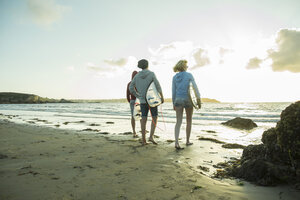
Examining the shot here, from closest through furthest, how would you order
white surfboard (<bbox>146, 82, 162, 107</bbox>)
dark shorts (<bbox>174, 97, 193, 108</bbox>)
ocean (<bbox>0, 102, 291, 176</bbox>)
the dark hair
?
1. ocean (<bbox>0, 102, 291, 176</bbox>)
2. dark shorts (<bbox>174, 97, 193, 108</bbox>)
3. white surfboard (<bbox>146, 82, 162, 107</bbox>)
4. the dark hair

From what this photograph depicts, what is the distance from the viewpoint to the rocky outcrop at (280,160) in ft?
7.83

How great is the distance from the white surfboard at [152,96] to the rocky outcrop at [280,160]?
2625mm

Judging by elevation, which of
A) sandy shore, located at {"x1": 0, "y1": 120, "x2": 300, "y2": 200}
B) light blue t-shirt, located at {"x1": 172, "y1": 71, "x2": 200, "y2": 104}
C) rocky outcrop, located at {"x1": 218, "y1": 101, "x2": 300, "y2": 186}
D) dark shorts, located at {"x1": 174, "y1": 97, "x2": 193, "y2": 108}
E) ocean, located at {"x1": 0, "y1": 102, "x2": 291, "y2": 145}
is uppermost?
light blue t-shirt, located at {"x1": 172, "y1": 71, "x2": 200, "y2": 104}

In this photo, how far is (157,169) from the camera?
288 centimetres

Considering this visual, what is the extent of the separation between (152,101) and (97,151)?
1.94 m

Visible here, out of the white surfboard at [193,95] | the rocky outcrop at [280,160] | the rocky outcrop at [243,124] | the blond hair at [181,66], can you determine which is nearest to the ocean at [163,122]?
the rocky outcrop at [243,124]

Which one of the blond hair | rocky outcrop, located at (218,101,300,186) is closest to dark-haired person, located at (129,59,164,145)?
the blond hair

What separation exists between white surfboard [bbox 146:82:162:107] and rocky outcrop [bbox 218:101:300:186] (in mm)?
2625

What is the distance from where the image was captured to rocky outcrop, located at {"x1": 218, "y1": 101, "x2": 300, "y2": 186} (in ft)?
7.83

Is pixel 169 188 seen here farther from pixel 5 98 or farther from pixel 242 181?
pixel 5 98

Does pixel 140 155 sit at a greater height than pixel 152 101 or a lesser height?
lesser

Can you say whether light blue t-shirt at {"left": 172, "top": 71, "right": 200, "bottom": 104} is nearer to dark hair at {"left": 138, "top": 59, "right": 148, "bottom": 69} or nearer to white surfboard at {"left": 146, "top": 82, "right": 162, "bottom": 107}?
white surfboard at {"left": 146, "top": 82, "right": 162, "bottom": 107}

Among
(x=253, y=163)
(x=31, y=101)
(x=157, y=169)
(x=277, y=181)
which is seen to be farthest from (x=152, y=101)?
(x=31, y=101)

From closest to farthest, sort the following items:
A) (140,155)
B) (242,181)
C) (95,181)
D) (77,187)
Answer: (77,187), (95,181), (242,181), (140,155)
